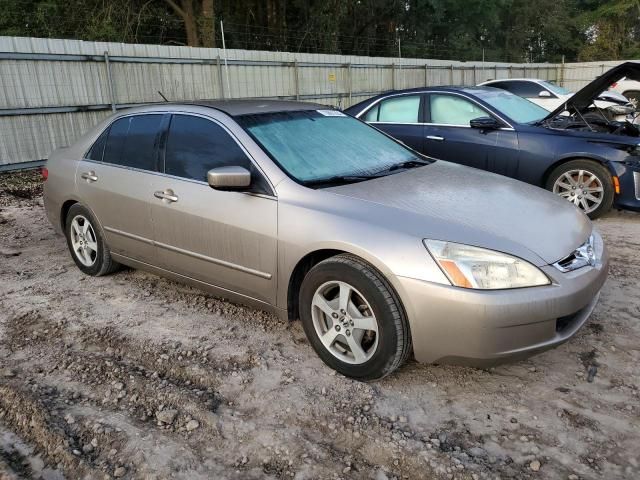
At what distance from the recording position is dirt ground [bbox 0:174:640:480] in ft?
8.14

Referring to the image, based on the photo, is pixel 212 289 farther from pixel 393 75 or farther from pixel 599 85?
pixel 393 75

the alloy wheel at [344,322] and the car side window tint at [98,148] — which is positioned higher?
the car side window tint at [98,148]

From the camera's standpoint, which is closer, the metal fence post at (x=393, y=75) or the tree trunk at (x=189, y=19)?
the metal fence post at (x=393, y=75)

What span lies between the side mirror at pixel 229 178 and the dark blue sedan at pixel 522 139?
404cm

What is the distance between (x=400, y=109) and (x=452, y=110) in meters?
0.73

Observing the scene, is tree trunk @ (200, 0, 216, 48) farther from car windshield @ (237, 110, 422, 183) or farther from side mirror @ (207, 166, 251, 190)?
side mirror @ (207, 166, 251, 190)

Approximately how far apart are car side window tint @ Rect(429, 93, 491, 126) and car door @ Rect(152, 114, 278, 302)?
13.1ft

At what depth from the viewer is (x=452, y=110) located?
23.0ft

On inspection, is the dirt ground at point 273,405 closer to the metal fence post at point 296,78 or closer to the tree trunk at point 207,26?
the metal fence post at point 296,78

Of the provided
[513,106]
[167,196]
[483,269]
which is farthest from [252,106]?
[513,106]

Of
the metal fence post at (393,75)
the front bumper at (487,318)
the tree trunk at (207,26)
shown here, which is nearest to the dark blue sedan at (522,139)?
the front bumper at (487,318)

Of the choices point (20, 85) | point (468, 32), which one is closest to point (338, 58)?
point (20, 85)

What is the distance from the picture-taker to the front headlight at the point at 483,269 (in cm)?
273

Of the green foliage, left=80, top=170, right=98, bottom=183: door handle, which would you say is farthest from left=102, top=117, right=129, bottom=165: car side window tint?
the green foliage
